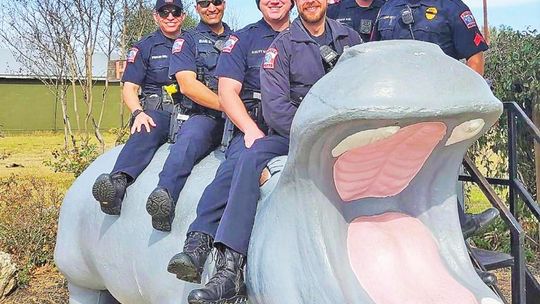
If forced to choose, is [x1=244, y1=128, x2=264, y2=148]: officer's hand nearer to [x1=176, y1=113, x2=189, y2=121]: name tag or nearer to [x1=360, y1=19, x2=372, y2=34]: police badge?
[x1=176, y1=113, x2=189, y2=121]: name tag

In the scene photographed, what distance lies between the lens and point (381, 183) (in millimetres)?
2037

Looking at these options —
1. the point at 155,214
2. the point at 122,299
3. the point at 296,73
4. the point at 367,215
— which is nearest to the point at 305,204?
the point at 367,215

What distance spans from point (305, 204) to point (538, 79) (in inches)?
227

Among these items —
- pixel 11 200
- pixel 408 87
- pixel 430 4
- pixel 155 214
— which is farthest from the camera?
pixel 11 200

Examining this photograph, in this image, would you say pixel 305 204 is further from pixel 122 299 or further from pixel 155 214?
pixel 122 299

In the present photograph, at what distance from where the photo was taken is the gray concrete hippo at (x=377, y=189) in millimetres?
1757

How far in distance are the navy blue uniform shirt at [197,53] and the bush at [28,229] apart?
3488 millimetres

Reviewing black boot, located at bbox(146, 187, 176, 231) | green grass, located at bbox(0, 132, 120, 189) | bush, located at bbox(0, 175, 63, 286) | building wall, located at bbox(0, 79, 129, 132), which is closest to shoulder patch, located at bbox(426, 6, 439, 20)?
black boot, located at bbox(146, 187, 176, 231)

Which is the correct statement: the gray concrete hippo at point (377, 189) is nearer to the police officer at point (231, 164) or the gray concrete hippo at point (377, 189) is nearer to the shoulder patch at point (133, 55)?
the police officer at point (231, 164)

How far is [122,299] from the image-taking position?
12.5ft

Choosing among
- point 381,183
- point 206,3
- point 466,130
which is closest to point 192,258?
point 381,183

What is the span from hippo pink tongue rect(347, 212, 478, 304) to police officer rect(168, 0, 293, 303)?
647 millimetres

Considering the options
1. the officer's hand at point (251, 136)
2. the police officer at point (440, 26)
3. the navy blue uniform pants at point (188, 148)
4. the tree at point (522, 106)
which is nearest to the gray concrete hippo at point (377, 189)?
the officer's hand at point (251, 136)

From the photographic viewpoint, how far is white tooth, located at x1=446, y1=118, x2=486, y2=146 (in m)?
1.82
